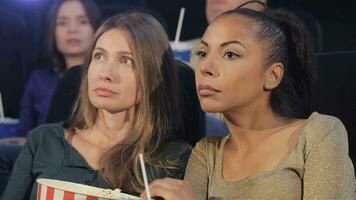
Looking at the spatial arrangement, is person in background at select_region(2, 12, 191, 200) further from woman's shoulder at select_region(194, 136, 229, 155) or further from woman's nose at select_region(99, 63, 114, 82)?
woman's shoulder at select_region(194, 136, 229, 155)

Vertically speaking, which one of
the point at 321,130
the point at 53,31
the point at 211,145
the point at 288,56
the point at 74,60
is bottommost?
the point at 74,60

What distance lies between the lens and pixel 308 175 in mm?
1324

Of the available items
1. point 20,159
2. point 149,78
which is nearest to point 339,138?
point 149,78

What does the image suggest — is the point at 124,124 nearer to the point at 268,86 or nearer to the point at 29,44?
the point at 268,86

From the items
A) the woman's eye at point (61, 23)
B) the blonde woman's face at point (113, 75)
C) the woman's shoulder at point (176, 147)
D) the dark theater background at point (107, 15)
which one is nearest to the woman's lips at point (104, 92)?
the blonde woman's face at point (113, 75)

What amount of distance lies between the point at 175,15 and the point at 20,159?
76.0 inches

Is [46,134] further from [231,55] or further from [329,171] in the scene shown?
[329,171]

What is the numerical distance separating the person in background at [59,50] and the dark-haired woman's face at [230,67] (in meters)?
1.60

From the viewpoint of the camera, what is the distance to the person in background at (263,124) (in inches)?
52.2

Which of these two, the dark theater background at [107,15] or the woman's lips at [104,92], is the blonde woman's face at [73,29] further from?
the woman's lips at [104,92]

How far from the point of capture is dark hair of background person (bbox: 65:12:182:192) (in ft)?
5.40

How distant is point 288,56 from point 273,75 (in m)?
0.07

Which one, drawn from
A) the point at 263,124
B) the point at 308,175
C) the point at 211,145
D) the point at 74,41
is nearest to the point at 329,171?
the point at 308,175

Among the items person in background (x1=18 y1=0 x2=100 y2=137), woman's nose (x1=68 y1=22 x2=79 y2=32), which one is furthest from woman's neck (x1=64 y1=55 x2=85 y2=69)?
woman's nose (x1=68 y1=22 x2=79 y2=32)
